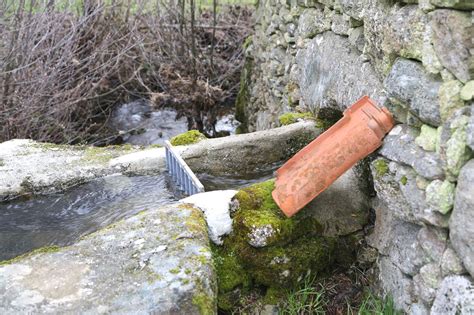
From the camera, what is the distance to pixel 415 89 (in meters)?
2.26

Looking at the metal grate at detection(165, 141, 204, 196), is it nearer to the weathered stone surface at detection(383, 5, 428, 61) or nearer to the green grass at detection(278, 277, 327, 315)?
the green grass at detection(278, 277, 327, 315)

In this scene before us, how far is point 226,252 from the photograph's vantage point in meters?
2.70

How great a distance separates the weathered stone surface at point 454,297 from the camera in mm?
1993

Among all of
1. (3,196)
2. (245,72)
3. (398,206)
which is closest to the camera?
(398,206)

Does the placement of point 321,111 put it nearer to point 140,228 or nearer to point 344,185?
point 344,185

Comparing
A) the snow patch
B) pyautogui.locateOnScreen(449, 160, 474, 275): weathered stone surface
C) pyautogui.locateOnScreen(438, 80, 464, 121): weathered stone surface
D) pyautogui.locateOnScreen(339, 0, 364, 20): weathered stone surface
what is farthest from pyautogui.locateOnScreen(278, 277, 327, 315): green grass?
pyautogui.locateOnScreen(339, 0, 364, 20): weathered stone surface

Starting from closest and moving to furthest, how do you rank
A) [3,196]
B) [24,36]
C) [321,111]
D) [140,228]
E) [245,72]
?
[140,228], [3,196], [321,111], [24,36], [245,72]

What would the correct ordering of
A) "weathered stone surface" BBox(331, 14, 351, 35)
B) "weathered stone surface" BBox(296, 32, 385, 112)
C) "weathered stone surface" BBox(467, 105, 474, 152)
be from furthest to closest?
1. "weathered stone surface" BBox(331, 14, 351, 35)
2. "weathered stone surface" BBox(296, 32, 385, 112)
3. "weathered stone surface" BBox(467, 105, 474, 152)

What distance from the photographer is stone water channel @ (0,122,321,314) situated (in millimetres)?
2254

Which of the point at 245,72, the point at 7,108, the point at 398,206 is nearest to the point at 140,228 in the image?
the point at 398,206

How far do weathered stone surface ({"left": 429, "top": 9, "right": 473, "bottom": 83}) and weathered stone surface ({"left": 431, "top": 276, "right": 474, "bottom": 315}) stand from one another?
0.75 m

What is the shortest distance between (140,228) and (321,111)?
181 cm

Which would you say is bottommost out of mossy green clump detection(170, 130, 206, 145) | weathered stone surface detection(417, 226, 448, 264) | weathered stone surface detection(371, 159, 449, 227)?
mossy green clump detection(170, 130, 206, 145)

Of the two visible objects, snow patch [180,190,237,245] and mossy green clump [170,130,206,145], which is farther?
mossy green clump [170,130,206,145]
